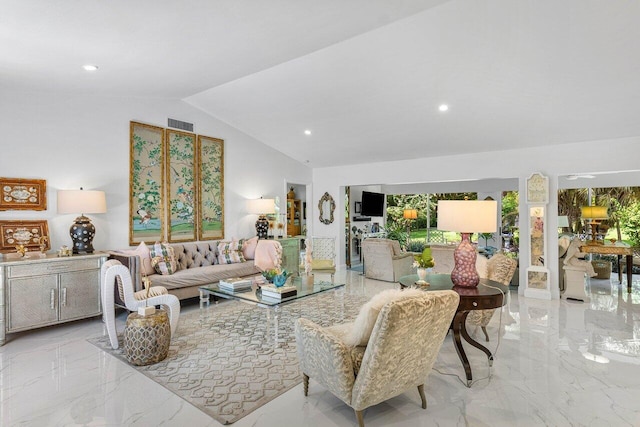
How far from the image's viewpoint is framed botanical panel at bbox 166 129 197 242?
5.83 metres

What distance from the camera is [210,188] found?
6.40 m

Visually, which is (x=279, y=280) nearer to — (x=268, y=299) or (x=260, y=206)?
(x=268, y=299)

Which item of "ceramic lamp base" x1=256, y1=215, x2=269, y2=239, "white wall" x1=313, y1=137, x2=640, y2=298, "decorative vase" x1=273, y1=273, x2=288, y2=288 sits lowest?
"decorative vase" x1=273, y1=273, x2=288, y2=288

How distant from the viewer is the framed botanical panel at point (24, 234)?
4180 mm

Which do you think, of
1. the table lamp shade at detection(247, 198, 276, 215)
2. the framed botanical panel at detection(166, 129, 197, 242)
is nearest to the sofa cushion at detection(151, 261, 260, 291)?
the framed botanical panel at detection(166, 129, 197, 242)

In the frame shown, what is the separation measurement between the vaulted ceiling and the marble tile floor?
2755 millimetres

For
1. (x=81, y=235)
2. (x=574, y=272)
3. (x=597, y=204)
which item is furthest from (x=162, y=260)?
(x=597, y=204)

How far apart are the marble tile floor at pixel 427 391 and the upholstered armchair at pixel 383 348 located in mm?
286

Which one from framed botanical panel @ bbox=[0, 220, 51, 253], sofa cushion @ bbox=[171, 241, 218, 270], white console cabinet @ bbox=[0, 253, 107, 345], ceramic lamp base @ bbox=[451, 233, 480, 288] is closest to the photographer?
ceramic lamp base @ bbox=[451, 233, 480, 288]

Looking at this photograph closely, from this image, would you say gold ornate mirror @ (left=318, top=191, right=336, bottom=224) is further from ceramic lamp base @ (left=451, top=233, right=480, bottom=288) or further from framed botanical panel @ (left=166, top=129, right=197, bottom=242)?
ceramic lamp base @ (left=451, top=233, right=480, bottom=288)

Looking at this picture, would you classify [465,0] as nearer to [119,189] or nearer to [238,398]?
[238,398]

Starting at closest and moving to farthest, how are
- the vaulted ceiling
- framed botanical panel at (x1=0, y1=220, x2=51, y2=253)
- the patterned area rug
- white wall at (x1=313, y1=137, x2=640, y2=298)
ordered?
1. the patterned area rug
2. the vaulted ceiling
3. framed botanical panel at (x1=0, y1=220, x2=51, y2=253)
4. white wall at (x1=313, y1=137, x2=640, y2=298)

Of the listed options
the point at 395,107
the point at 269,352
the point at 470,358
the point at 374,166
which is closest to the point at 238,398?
the point at 269,352

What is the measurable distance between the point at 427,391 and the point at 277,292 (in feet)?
5.86
